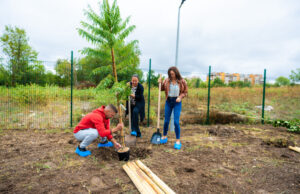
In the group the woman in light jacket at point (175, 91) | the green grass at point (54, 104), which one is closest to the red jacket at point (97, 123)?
the green grass at point (54, 104)

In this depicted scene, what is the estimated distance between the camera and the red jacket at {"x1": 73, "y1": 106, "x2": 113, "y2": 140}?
301 centimetres

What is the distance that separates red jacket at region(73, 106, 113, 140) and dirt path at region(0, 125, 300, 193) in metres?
0.55

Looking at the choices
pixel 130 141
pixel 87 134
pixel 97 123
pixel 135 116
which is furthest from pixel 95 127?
pixel 135 116

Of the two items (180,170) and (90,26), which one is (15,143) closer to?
(90,26)

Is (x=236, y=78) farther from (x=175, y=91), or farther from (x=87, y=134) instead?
(x=87, y=134)

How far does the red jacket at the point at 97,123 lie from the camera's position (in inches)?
118

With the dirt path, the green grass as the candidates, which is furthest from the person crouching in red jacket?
the green grass

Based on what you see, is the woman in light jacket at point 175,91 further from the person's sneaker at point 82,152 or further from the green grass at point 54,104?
the person's sneaker at point 82,152

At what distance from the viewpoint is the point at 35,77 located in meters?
5.13

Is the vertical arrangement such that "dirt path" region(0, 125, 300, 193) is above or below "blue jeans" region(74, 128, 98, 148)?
below

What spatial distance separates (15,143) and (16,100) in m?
1.86

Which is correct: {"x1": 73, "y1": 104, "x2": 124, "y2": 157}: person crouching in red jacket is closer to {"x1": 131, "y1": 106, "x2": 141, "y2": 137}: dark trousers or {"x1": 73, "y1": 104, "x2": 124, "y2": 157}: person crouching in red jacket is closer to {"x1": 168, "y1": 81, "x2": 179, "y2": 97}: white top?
{"x1": 131, "y1": 106, "x2": 141, "y2": 137}: dark trousers

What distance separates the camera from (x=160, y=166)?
9.59 feet

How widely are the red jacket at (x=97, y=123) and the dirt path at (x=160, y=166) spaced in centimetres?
55
